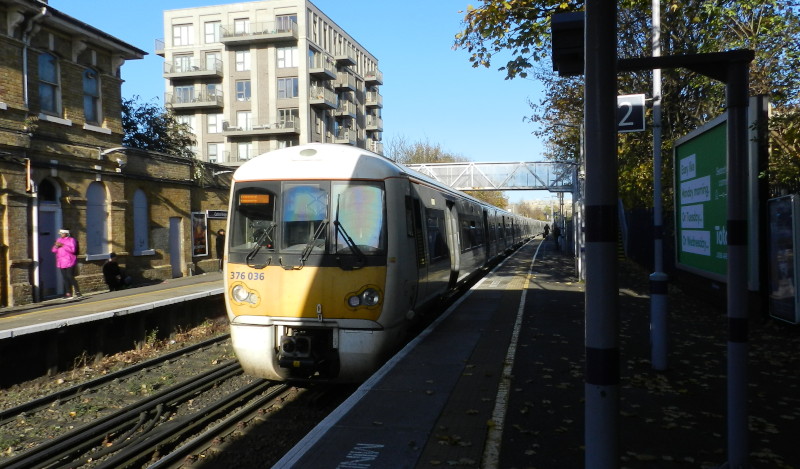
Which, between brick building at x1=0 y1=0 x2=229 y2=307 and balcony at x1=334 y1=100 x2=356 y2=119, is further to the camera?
balcony at x1=334 y1=100 x2=356 y2=119

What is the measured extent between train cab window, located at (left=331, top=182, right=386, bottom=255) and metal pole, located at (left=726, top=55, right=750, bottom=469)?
4122 mm

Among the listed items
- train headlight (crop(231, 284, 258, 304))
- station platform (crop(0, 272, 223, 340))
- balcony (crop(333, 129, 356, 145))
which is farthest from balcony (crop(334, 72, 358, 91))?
train headlight (crop(231, 284, 258, 304))

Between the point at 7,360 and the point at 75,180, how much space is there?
9.79 metres

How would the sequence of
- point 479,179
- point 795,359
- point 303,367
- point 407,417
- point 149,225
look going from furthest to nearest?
point 479,179 < point 149,225 < point 795,359 < point 303,367 < point 407,417

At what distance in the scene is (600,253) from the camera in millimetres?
2939

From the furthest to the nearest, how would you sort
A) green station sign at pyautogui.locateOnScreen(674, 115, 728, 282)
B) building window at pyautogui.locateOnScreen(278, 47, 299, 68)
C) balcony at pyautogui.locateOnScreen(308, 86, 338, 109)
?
building window at pyautogui.locateOnScreen(278, 47, 299, 68)
balcony at pyautogui.locateOnScreen(308, 86, 338, 109)
green station sign at pyautogui.locateOnScreen(674, 115, 728, 282)

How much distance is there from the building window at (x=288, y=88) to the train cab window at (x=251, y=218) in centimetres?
4750

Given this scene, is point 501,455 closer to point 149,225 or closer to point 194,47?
point 149,225

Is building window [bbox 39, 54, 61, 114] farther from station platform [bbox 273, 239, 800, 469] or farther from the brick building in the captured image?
station platform [bbox 273, 239, 800, 469]

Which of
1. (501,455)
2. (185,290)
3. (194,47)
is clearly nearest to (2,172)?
(185,290)

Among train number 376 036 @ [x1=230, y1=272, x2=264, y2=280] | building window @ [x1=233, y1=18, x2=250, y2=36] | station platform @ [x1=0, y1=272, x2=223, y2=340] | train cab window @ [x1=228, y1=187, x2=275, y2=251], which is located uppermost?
building window @ [x1=233, y1=18, x2=250, y2=36]

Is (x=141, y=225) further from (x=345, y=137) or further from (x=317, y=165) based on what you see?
(x=345, y=137)

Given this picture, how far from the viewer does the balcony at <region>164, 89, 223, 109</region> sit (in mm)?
54062

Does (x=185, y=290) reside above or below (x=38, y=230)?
below
